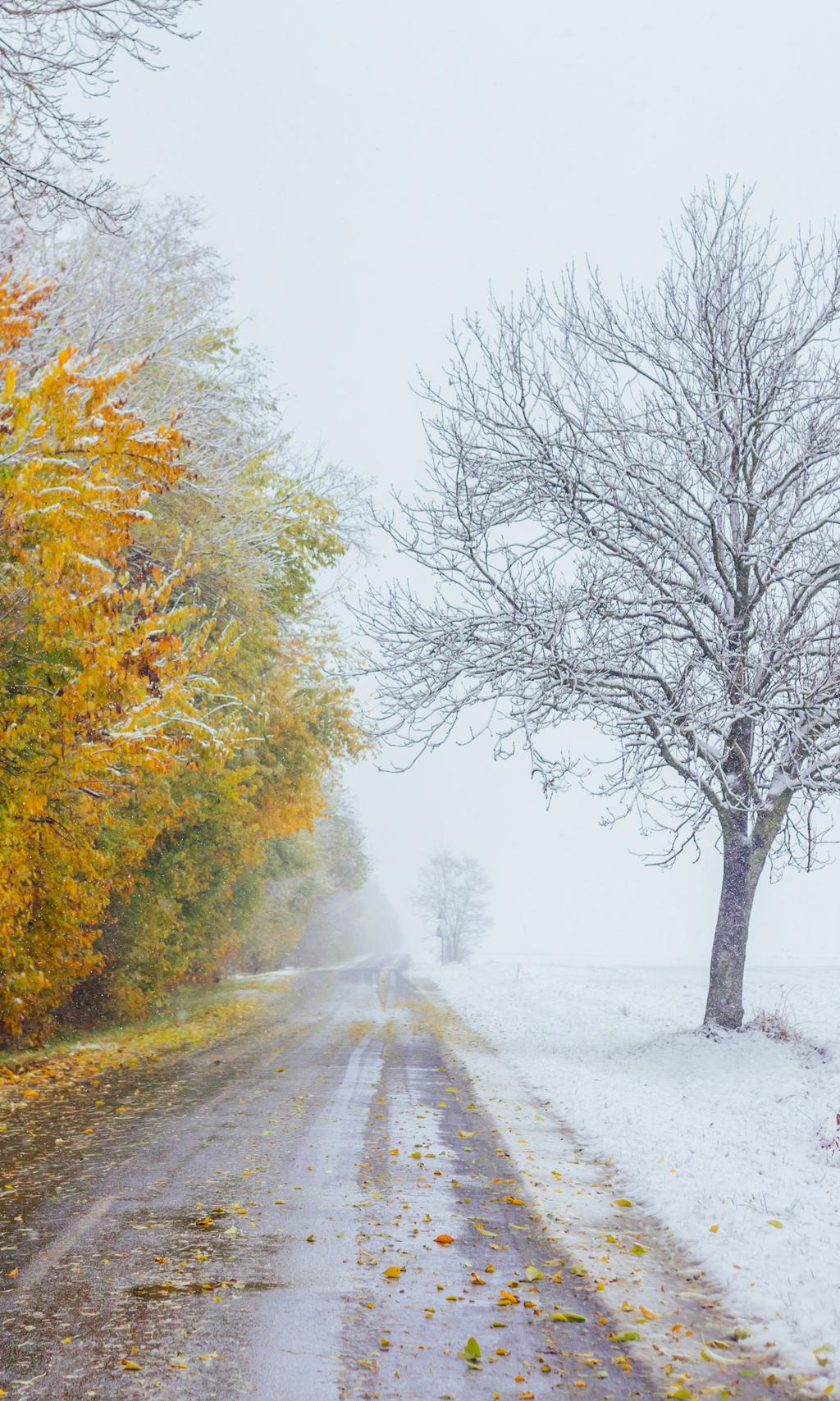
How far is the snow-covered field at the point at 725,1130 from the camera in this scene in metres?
5.00

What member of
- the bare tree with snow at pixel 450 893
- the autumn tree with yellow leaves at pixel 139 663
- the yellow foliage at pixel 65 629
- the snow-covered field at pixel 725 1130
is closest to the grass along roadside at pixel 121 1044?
the autumn tree with yellow leaves at pixel 139 663

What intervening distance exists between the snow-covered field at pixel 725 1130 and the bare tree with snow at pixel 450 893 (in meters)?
49.9

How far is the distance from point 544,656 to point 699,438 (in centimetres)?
352

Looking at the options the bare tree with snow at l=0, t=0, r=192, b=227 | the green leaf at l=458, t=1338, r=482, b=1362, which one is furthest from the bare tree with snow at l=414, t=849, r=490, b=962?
the green leaf at l=458, t=1338, r=482, b=1362

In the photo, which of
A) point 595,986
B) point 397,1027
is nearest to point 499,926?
point 595,986

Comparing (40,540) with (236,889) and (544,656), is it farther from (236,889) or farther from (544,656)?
(236,889)

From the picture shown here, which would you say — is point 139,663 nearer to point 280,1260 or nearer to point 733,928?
point 280,1260

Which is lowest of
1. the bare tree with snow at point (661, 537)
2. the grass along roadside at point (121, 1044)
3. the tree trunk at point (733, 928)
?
the grass along roadside at point (121, 1044)

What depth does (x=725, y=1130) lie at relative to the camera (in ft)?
28.6

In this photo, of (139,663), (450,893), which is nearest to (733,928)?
(139,663)

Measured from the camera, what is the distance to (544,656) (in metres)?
12.7

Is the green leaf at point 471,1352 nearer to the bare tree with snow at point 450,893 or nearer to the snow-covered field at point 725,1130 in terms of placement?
the snow-covered field at point 725,1130

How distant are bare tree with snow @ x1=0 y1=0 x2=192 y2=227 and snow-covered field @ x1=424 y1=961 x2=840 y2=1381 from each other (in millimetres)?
8178

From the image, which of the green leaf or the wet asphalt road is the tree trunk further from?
the green leaf
